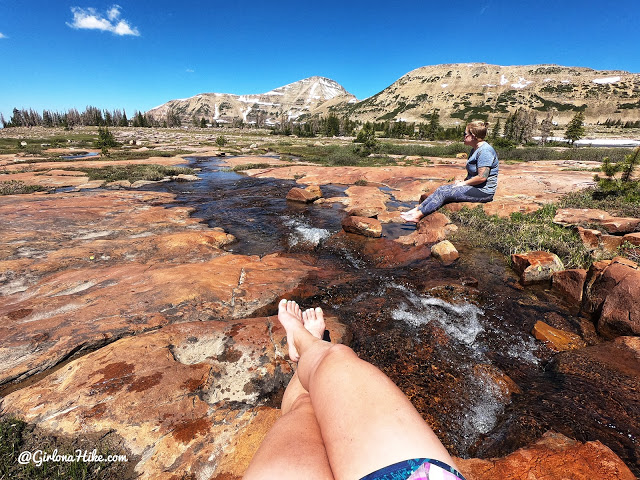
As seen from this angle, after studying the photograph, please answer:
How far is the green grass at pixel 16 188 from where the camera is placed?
12.0 meters

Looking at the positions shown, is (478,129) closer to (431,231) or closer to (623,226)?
(431,231)

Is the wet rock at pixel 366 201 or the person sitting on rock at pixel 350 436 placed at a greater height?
the person sitting on rock at pixel 350 436

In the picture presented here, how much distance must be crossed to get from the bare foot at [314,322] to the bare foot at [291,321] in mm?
91

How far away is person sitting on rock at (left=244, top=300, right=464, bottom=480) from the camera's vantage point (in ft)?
4.25

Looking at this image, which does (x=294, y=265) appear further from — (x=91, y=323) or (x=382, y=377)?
(x=382, y=377)

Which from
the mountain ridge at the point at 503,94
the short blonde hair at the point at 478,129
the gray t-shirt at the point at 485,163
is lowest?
the gray t-shirt at the point at 485,163

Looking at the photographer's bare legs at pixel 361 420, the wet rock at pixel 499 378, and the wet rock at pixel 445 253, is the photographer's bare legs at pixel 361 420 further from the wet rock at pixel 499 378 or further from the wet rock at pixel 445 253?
the wet rock at pixel 445 253

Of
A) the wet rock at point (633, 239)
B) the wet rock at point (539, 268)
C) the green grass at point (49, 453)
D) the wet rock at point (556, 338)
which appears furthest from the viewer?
the wet rock at point (539, 268)

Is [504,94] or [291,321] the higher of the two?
[504,94]

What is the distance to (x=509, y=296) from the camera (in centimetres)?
490

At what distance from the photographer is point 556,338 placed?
384 centimetres

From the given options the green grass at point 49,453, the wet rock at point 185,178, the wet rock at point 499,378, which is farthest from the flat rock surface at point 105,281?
the wet rock at point 185,178

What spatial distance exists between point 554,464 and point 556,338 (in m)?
2.60

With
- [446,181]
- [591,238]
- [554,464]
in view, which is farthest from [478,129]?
[446,181]
